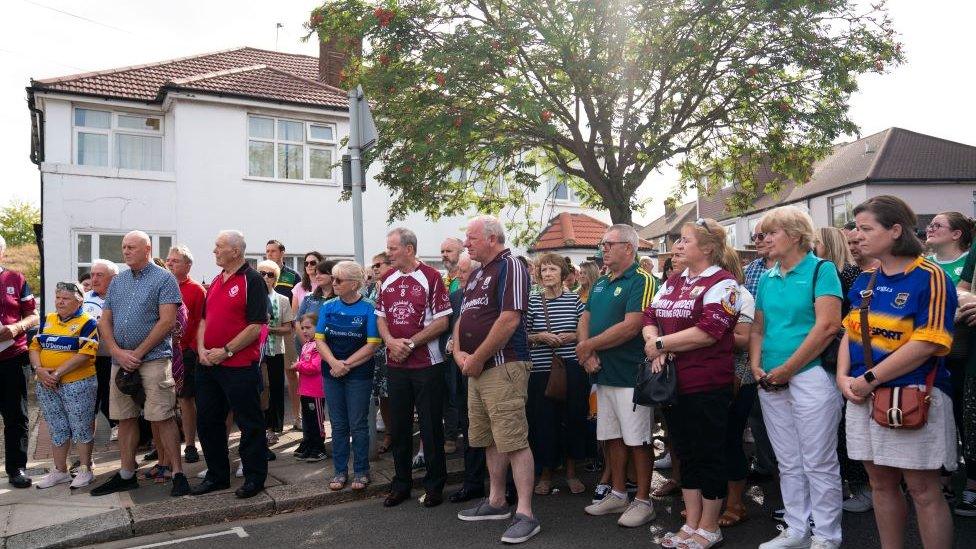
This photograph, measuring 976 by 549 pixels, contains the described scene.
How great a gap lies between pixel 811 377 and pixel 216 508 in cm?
432

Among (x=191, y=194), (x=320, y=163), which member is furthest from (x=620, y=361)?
(x=320, y=163)

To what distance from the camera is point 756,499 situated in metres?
5.34

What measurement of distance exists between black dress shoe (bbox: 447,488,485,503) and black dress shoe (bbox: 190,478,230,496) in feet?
6.28

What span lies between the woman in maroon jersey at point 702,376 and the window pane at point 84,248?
14665mm

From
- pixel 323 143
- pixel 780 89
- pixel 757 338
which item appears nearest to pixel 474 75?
pixel 780 89

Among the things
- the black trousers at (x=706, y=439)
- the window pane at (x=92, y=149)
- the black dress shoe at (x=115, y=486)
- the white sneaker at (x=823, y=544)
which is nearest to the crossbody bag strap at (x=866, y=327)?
the black trousers at (x=706, y=439)

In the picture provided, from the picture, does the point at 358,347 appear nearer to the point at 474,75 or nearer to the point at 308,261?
the point at 308,261

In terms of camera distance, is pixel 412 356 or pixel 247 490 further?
pixel 247 490

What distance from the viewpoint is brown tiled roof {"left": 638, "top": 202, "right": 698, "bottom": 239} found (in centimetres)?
5915

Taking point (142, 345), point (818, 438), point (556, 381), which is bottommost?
point (818, 438)

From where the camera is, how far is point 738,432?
482 cm

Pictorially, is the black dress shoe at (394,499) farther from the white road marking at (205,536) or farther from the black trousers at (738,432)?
the black trousers at (738,432)

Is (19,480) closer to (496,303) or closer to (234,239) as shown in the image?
(234,239)

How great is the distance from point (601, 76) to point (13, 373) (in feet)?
26.0
